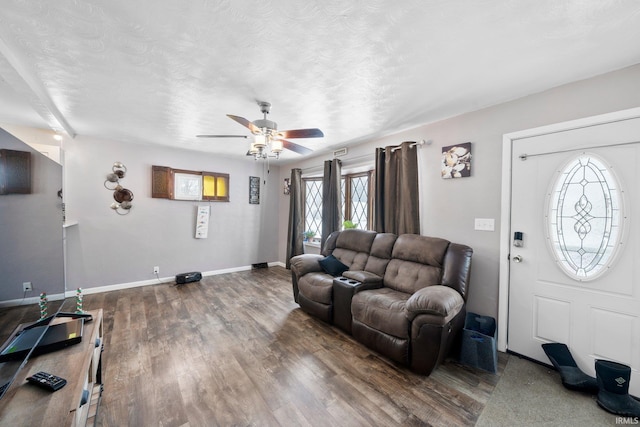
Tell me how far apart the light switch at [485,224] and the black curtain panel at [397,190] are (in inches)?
25.0

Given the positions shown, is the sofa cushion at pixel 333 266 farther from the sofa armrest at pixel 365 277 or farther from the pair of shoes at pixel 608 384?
the pair of shoes at pixel 608 384

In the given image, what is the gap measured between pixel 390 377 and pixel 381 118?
259cm

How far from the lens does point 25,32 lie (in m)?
1.47

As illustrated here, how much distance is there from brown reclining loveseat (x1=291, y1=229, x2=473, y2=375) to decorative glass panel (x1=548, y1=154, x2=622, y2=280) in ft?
2.34

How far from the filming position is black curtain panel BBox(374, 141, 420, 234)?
3033 millimetres

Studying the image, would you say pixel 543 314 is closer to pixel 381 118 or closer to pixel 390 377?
pixel 390 377

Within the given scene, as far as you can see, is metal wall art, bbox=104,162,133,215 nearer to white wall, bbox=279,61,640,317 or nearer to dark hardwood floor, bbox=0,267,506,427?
dark hardwood floor, bbox=0,267,506,427

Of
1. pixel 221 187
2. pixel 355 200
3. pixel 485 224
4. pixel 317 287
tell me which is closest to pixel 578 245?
pixel 485 224

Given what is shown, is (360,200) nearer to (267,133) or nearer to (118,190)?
(267,133)

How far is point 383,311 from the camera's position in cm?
222

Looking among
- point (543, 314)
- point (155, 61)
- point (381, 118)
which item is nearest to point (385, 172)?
point (381, 118)

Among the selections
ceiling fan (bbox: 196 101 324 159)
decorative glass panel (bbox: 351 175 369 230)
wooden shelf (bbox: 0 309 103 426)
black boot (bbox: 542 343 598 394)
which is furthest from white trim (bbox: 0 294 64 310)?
decorative glass panel (bbox: 351 175 369 230)

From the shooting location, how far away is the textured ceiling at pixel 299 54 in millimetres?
1317

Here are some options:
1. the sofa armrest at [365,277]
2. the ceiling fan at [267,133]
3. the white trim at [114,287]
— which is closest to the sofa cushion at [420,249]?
the sofa armrest at [365,277]
